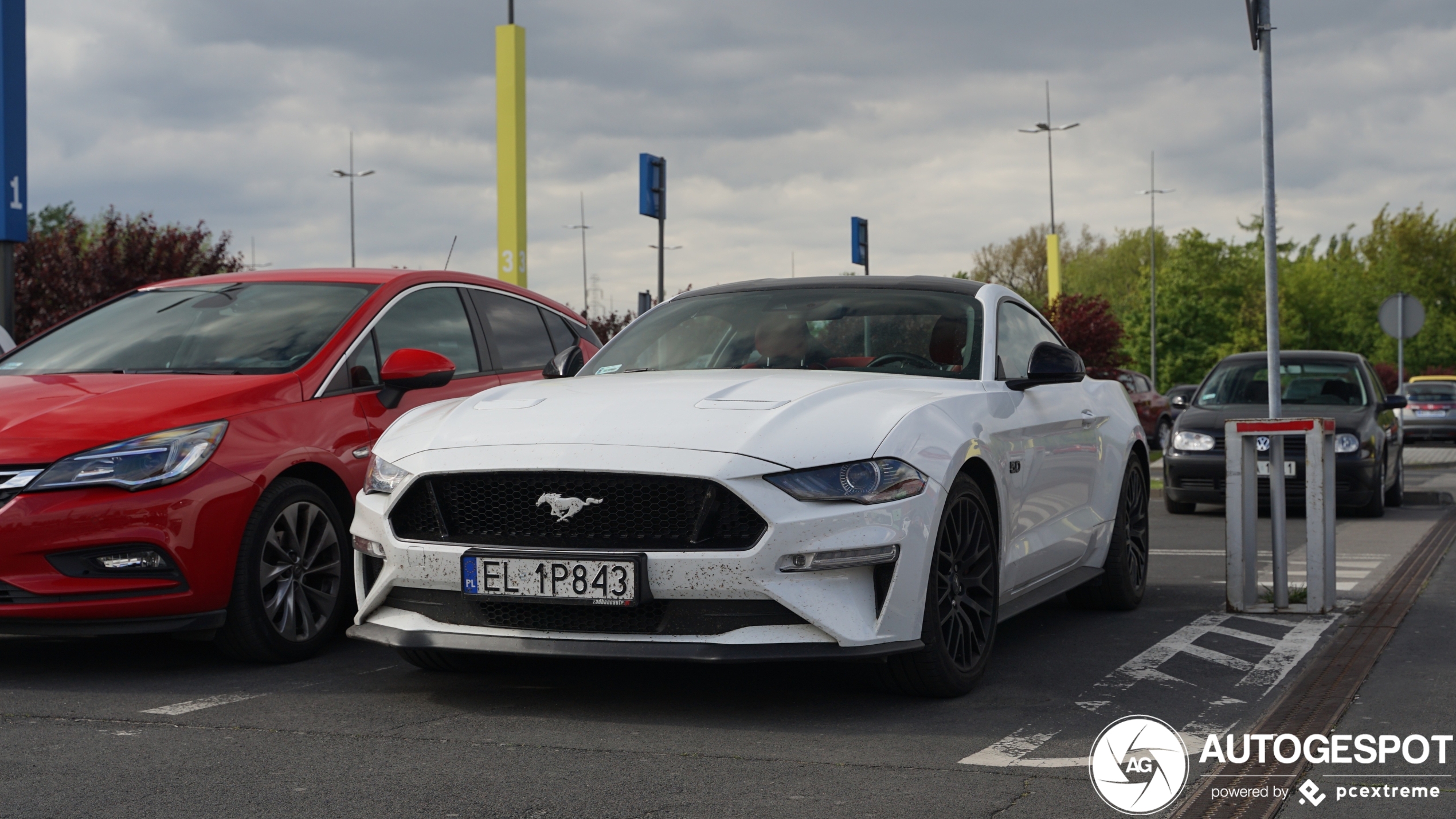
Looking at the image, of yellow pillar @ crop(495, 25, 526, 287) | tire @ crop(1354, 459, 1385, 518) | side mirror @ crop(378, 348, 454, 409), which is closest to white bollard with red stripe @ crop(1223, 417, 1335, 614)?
side mirror @ crop(378, 348, 454, 409)

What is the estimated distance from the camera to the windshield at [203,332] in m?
6.44

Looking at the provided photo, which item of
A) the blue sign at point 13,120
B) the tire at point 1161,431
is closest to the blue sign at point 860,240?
the tire at point 1161,431

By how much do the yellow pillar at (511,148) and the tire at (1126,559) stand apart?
12570mm

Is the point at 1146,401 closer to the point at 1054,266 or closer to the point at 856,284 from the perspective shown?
the point at 1054,266

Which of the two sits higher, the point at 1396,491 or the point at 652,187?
the point at 652,187

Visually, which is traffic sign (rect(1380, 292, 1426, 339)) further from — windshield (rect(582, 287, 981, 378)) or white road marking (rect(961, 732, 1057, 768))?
white road marking (rect(961, 732, 1057, 768))

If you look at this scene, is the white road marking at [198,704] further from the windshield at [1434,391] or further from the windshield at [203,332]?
the windshield at [1434,391]

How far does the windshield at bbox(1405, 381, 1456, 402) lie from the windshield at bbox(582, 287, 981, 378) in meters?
31.8

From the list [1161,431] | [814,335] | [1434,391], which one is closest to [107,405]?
[814,335]

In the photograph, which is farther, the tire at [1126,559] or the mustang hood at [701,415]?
the tire at [1126,559]

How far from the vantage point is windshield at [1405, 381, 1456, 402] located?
34.3m

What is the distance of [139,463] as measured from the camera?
5.45 m

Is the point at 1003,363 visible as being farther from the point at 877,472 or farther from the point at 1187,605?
the point at 1187,605

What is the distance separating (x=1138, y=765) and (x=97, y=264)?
19.7m
